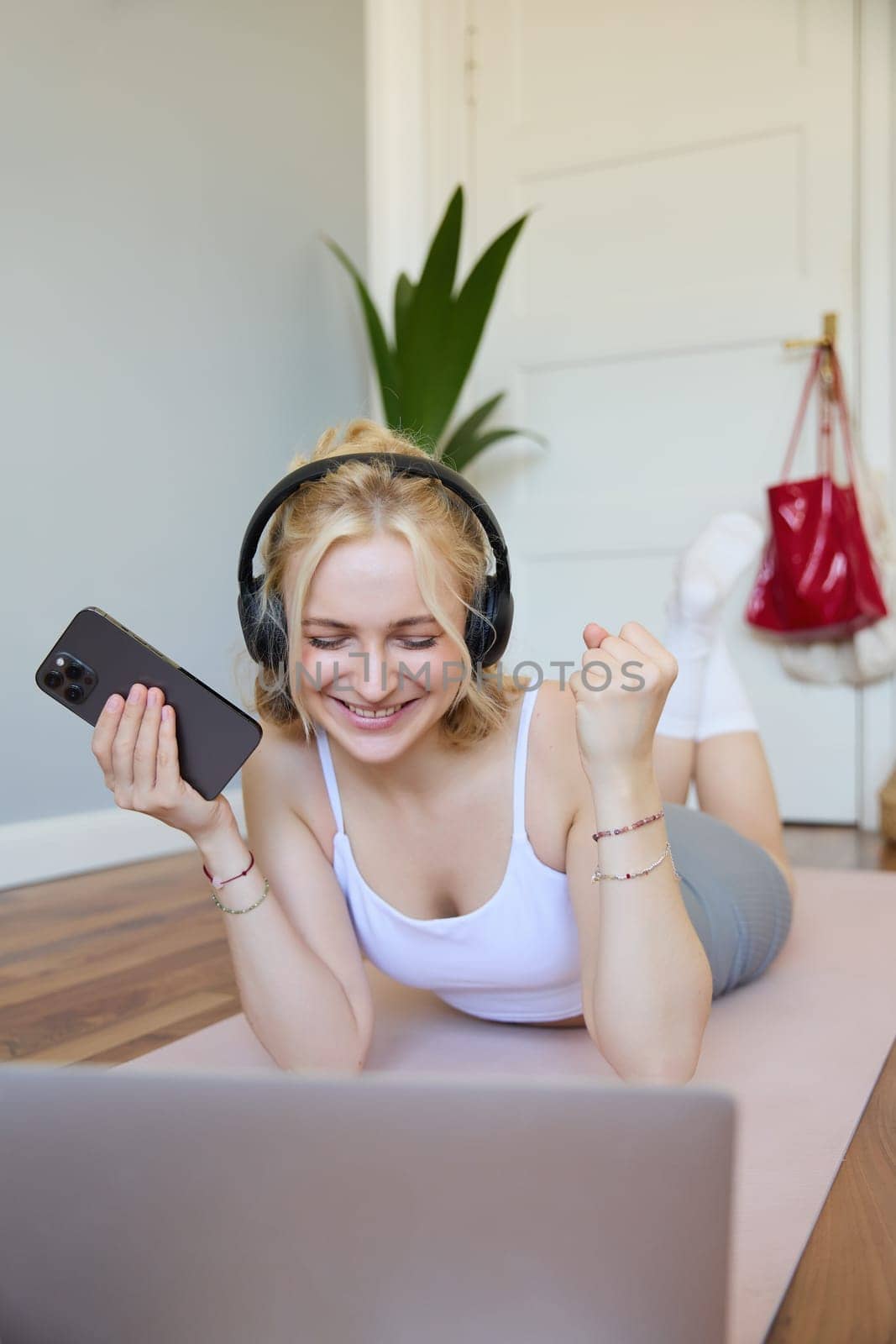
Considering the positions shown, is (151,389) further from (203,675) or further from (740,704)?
(740,704)

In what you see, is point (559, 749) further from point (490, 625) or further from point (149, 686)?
point (149, 686)

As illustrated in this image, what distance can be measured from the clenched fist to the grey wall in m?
1.60

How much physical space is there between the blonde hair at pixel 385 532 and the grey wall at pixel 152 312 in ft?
4.43

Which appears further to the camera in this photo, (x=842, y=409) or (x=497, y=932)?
(x=842, y=409)

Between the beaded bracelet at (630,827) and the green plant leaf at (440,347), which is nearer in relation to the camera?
the beaded bracelet at (630,827)

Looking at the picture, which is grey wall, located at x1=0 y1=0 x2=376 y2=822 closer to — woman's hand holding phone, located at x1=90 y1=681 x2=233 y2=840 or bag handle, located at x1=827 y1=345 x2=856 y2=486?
bag handle, located at x1=827 y1=345 x2=856 y2=486

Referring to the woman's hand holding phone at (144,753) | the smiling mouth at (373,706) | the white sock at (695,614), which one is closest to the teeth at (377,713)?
the smiling mouth at (373,706)

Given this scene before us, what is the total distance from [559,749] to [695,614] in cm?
93

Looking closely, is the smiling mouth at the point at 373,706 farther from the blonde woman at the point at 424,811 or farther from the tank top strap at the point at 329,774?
the tank top strap at the point at 329,774

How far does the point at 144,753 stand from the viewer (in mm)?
907

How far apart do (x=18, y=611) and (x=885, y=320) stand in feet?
7.10

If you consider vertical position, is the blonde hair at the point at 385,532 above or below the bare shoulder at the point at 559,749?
above

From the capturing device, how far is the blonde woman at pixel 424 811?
2.87 ft

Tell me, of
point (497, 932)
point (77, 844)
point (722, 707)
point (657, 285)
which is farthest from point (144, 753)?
point (657, 285)
